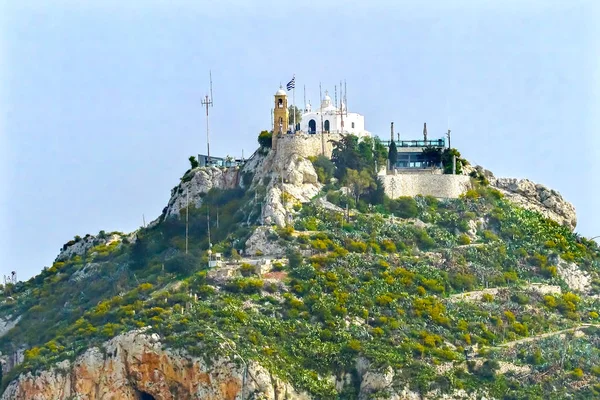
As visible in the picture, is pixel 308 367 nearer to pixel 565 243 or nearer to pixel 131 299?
pixel 131 299

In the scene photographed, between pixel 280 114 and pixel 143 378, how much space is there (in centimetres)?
2622

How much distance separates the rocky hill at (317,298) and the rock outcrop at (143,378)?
0.26 feet

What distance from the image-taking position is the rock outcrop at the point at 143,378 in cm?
12312

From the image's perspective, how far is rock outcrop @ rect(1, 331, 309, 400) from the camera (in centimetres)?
12312

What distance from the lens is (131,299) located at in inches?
5290

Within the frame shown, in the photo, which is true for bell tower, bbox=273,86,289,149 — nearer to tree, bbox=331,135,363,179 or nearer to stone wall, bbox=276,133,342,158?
stone wall, bbox=276,133,342,158

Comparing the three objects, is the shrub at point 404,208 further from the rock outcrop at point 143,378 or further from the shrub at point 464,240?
the rock outcrop at point 143,378

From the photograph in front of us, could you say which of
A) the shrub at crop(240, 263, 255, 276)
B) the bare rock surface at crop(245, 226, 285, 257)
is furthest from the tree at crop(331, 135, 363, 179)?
the shrub at crop(240, 263, 255, 276)

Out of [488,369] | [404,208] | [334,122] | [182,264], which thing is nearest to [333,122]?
[334,122]

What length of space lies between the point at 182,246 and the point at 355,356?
19.0m

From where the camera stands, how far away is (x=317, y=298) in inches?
5187

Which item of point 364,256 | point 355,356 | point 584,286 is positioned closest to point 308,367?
point 355,356

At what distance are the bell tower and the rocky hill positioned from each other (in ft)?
4.93

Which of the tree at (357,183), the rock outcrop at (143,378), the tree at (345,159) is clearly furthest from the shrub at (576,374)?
the tree at (345,159)
